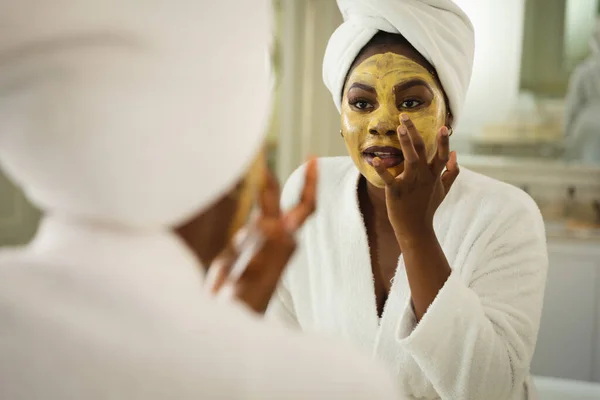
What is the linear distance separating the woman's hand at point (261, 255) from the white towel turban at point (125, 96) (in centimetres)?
6

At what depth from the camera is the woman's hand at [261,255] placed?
13.4 inches

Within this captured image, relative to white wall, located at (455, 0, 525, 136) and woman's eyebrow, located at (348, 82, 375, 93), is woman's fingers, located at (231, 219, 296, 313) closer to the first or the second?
woman's eyebrow, located at (348, 82, 375, 93)

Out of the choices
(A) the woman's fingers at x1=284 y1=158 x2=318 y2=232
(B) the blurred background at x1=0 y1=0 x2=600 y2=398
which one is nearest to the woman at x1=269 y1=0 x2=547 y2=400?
(A) the woman's fingers at x1=284 y1=158 x2=318 y2=232

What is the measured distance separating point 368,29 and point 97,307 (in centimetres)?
51

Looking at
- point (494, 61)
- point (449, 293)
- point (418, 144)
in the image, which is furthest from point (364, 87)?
point (494, 61)

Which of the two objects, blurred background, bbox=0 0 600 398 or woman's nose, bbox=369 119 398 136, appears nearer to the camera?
woman's nose, bbox=369 119 398 136

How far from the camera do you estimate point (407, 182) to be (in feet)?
1.92

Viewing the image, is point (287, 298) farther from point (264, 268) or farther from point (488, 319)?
point (264, 268)

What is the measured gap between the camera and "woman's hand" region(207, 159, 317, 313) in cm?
34

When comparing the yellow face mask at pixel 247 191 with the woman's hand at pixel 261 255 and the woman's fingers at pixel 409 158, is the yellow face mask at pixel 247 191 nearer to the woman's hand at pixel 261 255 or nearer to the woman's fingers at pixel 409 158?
the woman's hand at pixel 261 255

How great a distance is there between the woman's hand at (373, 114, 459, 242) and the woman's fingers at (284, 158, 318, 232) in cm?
23

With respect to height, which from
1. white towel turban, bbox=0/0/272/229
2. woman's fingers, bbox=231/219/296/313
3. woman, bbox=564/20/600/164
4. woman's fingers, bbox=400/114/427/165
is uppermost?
white towel turban, bbox=0/0/272/229

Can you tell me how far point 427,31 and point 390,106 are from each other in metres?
0.09

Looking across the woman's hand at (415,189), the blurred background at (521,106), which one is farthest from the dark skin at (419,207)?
the blurred background at (521,106)
